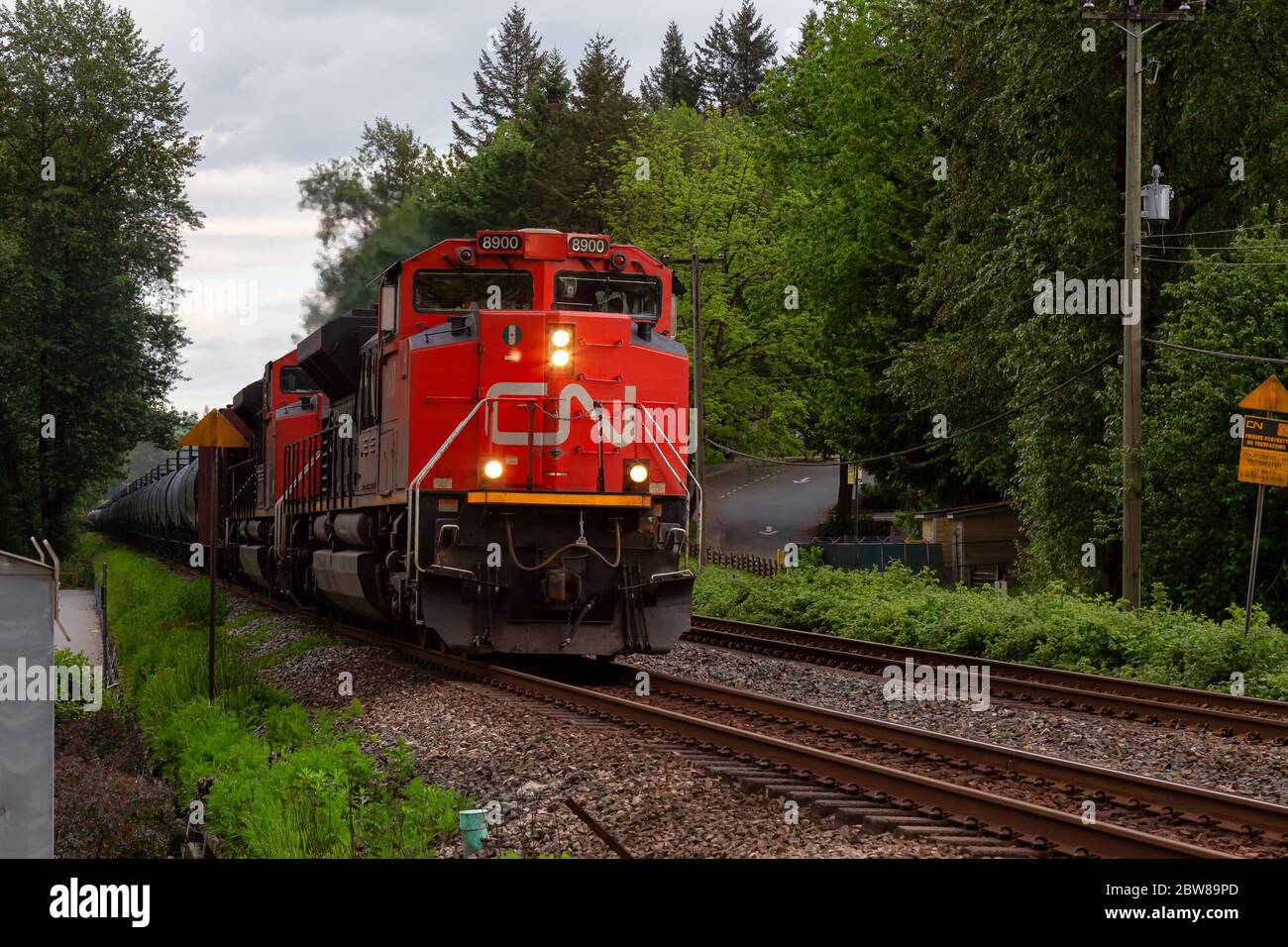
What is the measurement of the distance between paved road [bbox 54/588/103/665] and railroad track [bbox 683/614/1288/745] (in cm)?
1004

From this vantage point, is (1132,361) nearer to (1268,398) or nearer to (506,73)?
(1268,398)

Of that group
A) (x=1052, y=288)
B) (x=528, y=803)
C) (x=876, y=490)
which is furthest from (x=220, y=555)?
(x=876, y=490)

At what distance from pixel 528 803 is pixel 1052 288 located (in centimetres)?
2056

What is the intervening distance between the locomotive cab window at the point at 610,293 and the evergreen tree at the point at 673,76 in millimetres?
85304

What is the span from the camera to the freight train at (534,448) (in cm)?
1304

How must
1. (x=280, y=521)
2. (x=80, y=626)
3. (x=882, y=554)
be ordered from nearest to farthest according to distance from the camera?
(x=280, y=521) → (x=80, y=626) → (x=882, y=554)

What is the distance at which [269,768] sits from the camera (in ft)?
29.2

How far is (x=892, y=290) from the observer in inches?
1651

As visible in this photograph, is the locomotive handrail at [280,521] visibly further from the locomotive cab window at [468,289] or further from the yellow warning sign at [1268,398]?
the yellow warning sign at [1268,398]

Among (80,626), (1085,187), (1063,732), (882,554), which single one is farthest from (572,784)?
(882,554)

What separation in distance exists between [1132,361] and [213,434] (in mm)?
13668

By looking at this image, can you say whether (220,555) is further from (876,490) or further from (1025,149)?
(876,490)

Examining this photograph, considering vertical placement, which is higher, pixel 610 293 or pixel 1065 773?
pixel 610 293

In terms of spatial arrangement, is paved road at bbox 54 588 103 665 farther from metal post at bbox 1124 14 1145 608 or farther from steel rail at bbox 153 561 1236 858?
metal post at bbox 1124 14 1145 608
